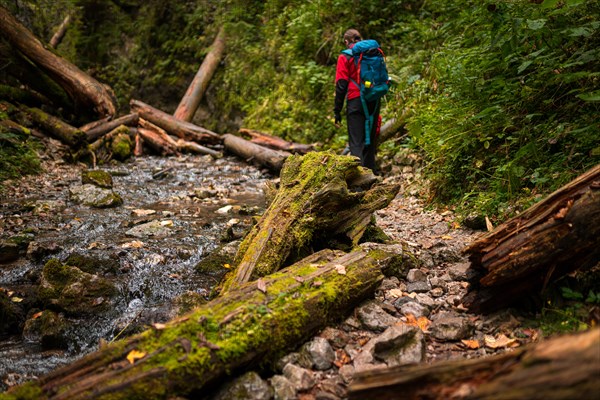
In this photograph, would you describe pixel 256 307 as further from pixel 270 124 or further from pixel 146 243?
pixel 270 124

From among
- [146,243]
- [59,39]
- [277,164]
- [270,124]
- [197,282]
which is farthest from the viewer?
[59,39]

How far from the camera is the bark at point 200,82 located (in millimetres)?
13875

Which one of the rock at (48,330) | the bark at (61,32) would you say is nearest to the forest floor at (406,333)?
the rock at (48,330)

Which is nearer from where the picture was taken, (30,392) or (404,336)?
(30,392)

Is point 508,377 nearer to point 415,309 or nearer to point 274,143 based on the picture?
point 415,309

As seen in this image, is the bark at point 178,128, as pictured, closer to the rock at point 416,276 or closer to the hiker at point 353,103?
the hiker at point 353,103

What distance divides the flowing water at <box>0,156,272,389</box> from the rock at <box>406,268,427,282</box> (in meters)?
2.01

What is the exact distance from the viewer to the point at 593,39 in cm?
440

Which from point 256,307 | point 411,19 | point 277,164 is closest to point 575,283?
point 256,307

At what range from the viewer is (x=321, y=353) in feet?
9.14

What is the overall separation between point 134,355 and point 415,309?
7.09ft

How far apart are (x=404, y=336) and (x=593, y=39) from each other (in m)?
4.01

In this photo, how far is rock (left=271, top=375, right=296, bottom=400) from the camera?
2449mm

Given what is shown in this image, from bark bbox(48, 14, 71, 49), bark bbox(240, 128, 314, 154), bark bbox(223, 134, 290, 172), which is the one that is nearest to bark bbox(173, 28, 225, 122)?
bark bbox(223, 134, 290, 172)
